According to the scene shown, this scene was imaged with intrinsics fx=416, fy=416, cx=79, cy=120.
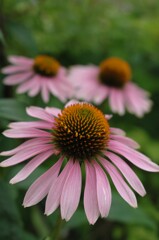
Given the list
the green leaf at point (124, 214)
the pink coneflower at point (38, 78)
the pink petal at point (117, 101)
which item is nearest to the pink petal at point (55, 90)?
the pink coneflower at point (38, 78)

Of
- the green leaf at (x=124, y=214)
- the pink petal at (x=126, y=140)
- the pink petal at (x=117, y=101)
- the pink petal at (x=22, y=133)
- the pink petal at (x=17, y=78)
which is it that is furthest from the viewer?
the pink petal at (x=117, y=101)

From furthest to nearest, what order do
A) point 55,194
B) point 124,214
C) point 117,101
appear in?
point 117,101 < point 124,214 < point 55,194

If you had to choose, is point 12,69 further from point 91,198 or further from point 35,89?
point 91,198

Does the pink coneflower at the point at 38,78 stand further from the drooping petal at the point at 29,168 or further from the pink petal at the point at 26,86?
the drooping petal at the point at 29,168

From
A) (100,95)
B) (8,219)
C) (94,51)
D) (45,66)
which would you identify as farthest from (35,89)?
(94,51)

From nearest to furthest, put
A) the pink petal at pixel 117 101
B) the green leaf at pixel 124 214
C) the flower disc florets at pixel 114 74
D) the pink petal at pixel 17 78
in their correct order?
the green leaf at pixel 124 214, the pink petal at pixel 17 78, the pink petal at pixel 117 101, the flower disc florets at pixel 114 74

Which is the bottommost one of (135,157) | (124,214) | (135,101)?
(124,214)

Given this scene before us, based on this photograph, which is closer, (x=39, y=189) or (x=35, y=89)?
(x=39, y=189)
